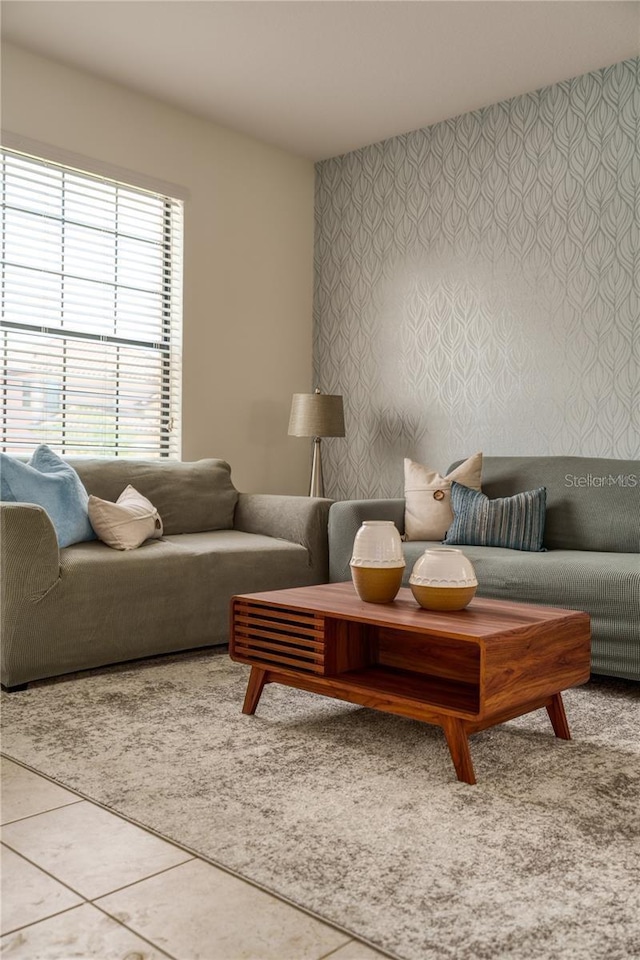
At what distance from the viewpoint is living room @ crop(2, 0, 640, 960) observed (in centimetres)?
153

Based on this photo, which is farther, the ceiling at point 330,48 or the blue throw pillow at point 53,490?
the ceiling at point 330,48

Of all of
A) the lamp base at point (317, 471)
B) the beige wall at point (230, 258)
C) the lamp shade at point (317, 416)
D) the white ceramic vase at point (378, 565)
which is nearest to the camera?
the white ceramic vase at point (378, 565)

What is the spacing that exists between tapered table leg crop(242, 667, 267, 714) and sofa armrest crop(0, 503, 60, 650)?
87 centimetres

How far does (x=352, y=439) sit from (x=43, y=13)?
2760 millimetres

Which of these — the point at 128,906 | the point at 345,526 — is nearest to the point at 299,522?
the point at 345,526

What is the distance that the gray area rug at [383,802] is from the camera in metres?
1.46

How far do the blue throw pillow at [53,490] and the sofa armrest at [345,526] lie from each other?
3.51 ft

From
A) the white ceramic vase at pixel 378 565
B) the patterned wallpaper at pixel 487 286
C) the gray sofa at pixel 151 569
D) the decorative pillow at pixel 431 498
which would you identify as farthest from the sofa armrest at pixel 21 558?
the patterned wallpaper at pixel 487 286

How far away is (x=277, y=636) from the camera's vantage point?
8.28 ft

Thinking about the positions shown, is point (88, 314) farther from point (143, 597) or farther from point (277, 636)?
point (277, 636)

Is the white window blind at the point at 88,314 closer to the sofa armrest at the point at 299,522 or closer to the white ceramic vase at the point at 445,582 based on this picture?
the sofa armrest at the point at 299,522

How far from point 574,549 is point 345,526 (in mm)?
1023

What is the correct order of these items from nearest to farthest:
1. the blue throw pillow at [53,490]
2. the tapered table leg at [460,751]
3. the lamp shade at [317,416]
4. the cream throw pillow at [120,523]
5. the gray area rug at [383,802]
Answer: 1. the gray area rug at [383,802]
2. the tapered table leg at [460,751]
3. the blue throw pillow at [53,490]
4. the cream throw pillow at [120,523]
5. the lamp shade at [317,416]

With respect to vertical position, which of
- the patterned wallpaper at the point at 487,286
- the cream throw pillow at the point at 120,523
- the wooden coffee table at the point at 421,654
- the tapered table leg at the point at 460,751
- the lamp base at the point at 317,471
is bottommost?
the tapered table leg at the point at 460,751
